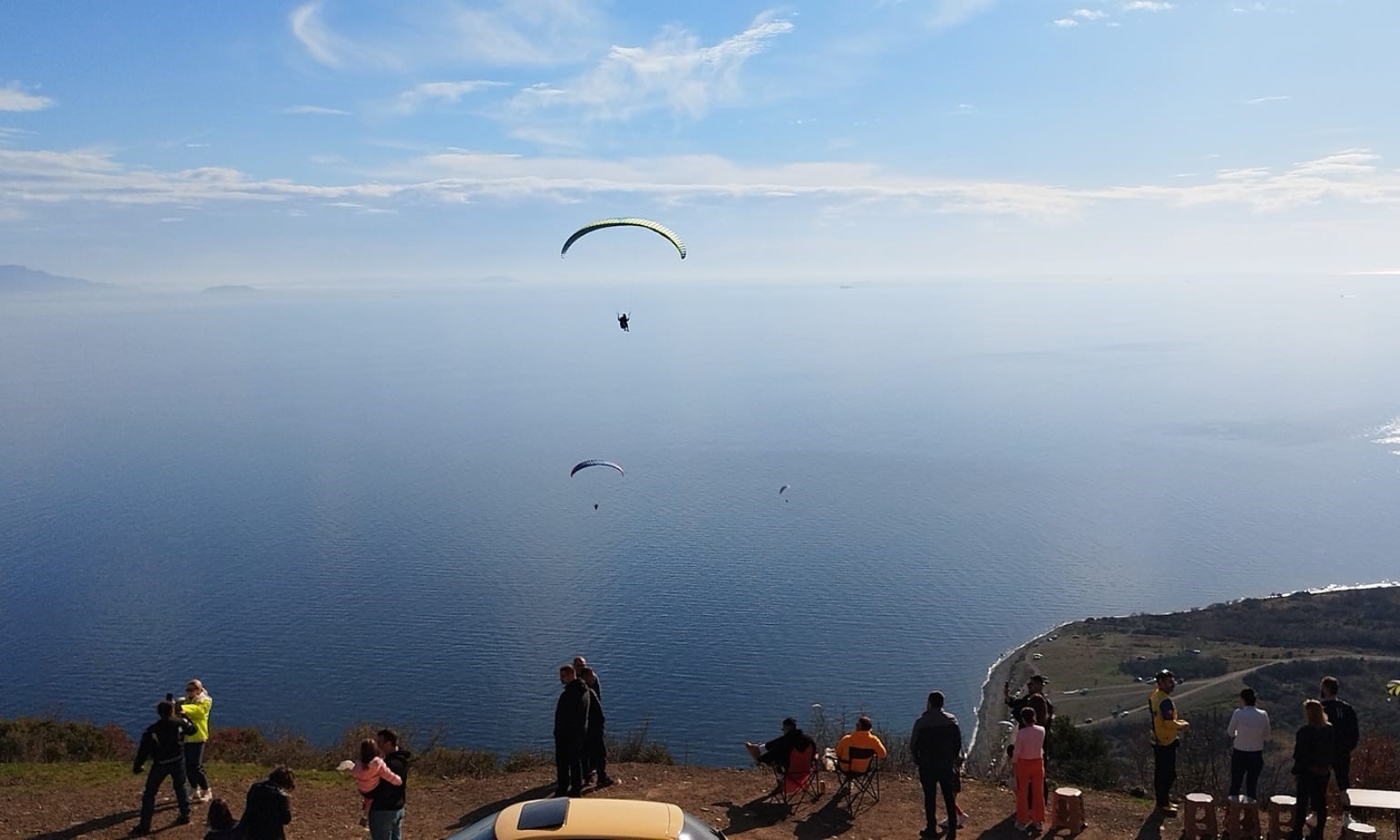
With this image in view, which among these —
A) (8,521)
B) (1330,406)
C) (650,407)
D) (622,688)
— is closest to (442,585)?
(622,688)

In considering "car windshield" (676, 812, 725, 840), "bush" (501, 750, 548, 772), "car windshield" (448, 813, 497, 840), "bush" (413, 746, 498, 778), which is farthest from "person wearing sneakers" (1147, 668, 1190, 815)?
"bush" (413, 746, 498, 778)

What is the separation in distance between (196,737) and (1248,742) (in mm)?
11444

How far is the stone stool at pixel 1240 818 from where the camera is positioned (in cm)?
1004

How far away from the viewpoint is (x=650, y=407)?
16925cm

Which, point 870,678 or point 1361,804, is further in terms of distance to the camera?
point 870,678

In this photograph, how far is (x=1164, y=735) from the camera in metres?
10.9

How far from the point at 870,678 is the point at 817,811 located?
45320 mm

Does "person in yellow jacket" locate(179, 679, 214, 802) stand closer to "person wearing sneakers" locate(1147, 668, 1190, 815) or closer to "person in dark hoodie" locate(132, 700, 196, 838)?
"person in dark hoodie" locate(132, 700, 196, 838)

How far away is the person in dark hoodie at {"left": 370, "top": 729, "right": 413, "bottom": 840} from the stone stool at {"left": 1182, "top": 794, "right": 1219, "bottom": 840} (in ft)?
26.4

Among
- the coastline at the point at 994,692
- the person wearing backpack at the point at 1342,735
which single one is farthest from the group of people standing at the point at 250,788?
the coastline at the point at 994,692

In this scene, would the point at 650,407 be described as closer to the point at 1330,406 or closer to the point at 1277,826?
the point at 1330,406

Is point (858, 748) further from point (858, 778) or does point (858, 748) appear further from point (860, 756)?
point (858, 778)

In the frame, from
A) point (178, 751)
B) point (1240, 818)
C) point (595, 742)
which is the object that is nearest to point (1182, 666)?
point (1240, 818)

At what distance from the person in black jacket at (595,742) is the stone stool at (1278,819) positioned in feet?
23.6
